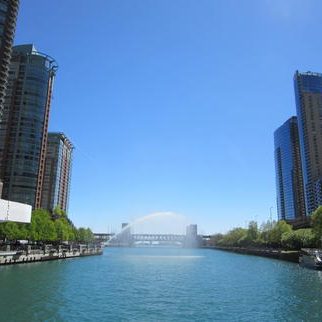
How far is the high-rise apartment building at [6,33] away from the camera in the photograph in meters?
146

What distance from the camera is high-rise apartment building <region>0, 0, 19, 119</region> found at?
146 metres

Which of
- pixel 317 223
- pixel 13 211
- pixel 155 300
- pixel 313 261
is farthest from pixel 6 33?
pixel 155 300

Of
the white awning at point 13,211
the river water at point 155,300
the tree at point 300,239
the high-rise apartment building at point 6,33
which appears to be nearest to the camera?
the river water at point 155,300

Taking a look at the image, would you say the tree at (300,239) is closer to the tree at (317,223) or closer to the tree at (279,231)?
the tree at (317,223)

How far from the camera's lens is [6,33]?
6093 inches

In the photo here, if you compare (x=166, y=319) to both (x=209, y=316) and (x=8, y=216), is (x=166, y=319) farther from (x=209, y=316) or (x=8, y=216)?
(x=8, y=216)

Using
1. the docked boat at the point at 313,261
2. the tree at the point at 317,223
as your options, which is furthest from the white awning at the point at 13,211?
the tree at the point at 317,223

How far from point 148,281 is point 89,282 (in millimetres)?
9153

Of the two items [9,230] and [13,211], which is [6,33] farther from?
[13,211]

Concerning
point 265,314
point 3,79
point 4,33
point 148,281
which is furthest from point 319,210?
point 4,33

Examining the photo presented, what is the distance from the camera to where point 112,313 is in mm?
38844

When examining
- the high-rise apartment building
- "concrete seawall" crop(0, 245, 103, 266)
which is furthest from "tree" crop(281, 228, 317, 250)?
the high-rise apartment building

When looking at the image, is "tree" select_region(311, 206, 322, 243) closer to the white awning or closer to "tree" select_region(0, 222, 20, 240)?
the white awning

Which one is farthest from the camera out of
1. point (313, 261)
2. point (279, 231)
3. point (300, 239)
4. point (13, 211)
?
point (279, 231)
